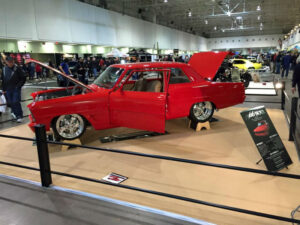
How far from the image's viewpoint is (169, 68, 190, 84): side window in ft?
17.8

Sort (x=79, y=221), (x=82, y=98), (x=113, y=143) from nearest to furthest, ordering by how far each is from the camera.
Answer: (x=79, y=221) → (x=82, y=98) → (x=113, y=143)

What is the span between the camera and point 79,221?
2.50 metres

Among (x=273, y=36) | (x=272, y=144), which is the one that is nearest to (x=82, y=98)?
(x=272, y=144)

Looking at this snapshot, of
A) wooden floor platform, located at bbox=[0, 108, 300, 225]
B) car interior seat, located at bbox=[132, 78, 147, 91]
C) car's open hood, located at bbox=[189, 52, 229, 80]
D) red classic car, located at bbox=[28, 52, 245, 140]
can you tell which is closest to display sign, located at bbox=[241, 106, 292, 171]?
wooden floor platform, located at bbox=[0, 108, 300, 225]

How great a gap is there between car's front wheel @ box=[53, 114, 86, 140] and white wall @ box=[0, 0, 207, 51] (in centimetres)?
1161

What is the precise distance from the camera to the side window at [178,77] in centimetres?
544

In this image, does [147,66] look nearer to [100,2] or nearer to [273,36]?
[100,2]

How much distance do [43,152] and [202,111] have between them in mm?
3729

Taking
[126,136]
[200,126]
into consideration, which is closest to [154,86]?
[126,136]

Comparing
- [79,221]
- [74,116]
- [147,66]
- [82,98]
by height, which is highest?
[147,66]

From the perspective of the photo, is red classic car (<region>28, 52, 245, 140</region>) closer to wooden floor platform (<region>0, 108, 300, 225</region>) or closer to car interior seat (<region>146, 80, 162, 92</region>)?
car interior seat (<region>146, 80, 162, 92</region>)

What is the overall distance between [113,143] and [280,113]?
15.8ft

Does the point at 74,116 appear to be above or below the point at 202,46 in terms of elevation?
below

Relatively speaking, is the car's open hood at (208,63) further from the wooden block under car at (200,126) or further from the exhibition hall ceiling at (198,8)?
the exhibition hall ceiling at (198,8)
